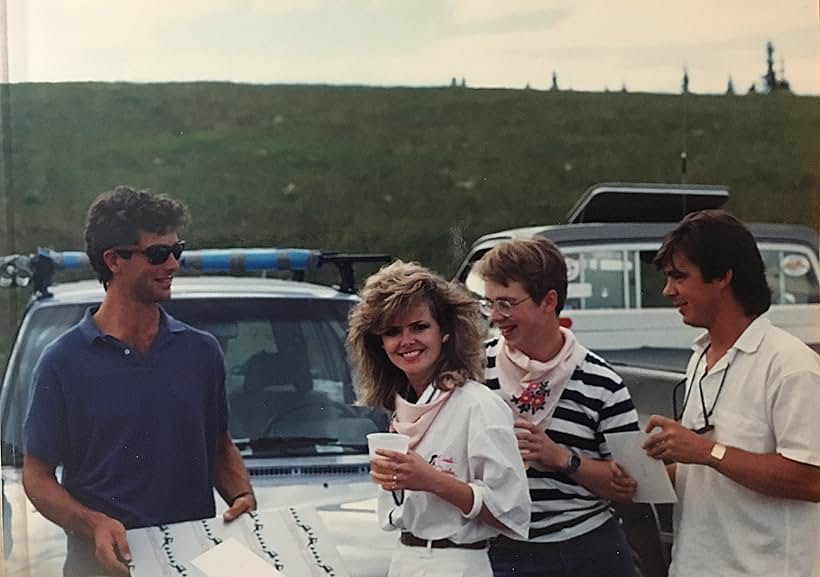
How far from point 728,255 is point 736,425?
1.20ft

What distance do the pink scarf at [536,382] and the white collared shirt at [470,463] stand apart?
0.45 feet

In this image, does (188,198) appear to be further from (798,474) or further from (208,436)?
(798,474)

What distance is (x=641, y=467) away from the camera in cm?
233

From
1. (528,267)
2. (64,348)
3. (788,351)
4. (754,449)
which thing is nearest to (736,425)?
(754,449)

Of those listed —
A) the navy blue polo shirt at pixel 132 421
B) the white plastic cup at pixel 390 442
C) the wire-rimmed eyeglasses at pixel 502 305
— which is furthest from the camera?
the wire-rimmed eyeglasses at pixel 502 305

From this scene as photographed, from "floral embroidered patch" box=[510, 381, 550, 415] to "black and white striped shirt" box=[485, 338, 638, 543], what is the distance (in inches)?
1.6

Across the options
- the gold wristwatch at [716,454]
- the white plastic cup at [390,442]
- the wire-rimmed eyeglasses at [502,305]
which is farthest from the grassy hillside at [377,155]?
the gold wristwatch at [716,454]

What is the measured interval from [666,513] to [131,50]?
1568 millimetres

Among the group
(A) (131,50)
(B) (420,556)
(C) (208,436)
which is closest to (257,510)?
(C) (208,436)

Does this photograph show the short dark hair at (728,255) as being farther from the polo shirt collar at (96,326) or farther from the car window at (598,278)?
the polo shirt collar at (96,326)

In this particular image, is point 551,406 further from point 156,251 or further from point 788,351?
point 156,251

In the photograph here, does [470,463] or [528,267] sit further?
[528,267]

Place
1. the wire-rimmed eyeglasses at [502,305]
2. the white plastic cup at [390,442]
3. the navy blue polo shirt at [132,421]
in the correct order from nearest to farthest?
the white plastic cup at [390,442], the navy blue polo shirt at [132,421], the wire-rimmed eyeglasses at [502,305]

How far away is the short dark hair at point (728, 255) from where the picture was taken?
2.32m
